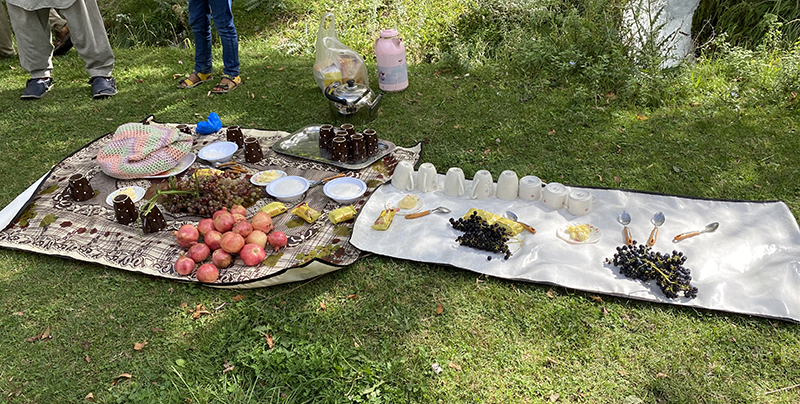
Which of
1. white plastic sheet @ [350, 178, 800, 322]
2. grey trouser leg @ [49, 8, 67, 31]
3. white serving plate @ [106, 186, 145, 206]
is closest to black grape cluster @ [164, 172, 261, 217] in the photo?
white serving plate @ [106, 186, 145, 206]

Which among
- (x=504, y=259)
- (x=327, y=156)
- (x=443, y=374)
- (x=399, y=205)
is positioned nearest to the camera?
(x=443, y=374)

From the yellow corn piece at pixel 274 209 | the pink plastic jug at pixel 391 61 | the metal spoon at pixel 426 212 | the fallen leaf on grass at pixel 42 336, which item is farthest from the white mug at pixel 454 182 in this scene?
the fallen leaf on grass at pixel 42 336

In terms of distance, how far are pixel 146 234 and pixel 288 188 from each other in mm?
1014

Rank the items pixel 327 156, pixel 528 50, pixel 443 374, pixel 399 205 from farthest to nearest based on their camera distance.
→ pixel 528 50
pixel 327 156
pixel 399 205
pixel 443 374

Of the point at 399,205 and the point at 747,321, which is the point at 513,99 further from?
the point at 747,321

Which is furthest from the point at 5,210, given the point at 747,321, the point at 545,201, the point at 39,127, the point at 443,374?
the point at 747,321

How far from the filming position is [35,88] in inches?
221

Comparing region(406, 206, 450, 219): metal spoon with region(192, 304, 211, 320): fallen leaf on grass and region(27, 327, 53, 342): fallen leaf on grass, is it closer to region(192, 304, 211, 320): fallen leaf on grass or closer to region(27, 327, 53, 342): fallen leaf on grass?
region(192, 304, 211, 320): fallen leaf on grass

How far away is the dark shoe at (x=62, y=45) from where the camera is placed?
6.55m

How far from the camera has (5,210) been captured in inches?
146

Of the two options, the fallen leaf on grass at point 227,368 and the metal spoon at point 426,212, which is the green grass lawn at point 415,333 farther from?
the metal spoon at point 426,212

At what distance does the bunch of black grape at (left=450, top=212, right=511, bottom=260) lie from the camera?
3133 millimetres

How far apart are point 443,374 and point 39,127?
4.85m

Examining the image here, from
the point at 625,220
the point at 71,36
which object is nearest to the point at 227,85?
the point at 71,36
